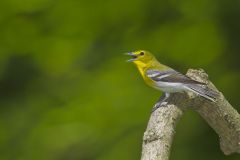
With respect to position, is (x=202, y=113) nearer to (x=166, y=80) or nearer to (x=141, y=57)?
(x=166, y=80)

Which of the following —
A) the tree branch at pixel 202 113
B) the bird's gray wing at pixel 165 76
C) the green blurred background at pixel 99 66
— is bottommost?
the green blurred background at pixel 99 66

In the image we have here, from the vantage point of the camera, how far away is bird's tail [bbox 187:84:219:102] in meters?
3.29

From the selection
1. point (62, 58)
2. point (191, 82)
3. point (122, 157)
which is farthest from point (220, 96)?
point (62, 58)

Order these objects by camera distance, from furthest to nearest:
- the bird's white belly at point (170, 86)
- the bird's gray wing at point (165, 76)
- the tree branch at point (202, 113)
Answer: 1. the bird's gray wing at point (165, 76)
2. the bird's white belly at point (170, 86)
3. the tree branch at point (202, 113)

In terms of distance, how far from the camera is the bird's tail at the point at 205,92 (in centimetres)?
329

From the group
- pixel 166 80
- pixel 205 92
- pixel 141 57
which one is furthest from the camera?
pixel 141 57

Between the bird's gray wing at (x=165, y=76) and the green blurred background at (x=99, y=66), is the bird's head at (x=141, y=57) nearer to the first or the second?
the bird's gray wing at (x=165, y=76)

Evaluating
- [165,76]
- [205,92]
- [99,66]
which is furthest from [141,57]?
[99,66]

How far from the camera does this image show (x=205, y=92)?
3266 mm

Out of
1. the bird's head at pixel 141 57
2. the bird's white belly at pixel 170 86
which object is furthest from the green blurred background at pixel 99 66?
the bird's white belly at pixel 170 86

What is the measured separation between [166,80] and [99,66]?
140 centimetres

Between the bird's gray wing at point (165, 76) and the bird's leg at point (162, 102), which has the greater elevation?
the bird's leg at point (162, 102)

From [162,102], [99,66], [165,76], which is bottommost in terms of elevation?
[99,66]

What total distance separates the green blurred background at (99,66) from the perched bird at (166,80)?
0.94 meters
